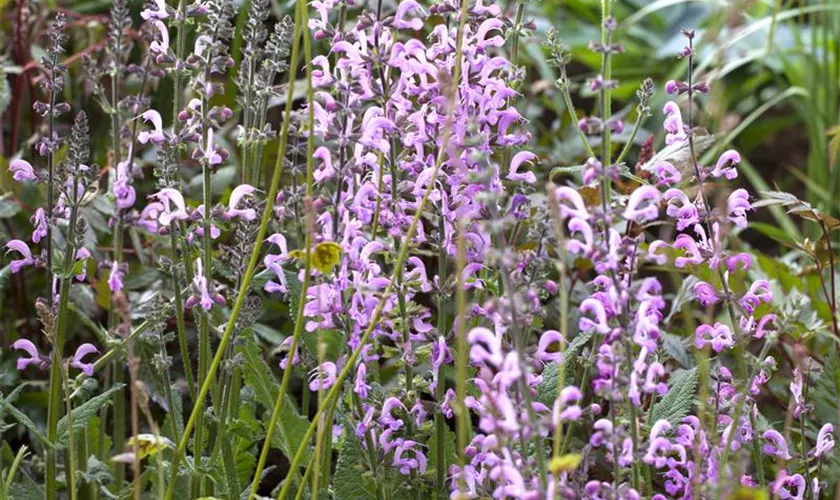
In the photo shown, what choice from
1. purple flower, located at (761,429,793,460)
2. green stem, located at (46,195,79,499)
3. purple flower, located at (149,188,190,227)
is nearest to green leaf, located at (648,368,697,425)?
purple flower, located at (761,429,793,460)

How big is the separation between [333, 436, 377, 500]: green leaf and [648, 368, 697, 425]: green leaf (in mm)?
400

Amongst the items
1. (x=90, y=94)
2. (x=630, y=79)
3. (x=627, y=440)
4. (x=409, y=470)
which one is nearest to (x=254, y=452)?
(x=409, y=470)

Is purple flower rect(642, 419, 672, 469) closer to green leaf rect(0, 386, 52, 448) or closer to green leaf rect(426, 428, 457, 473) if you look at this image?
green leaf rect(426, 428, 457, 473)

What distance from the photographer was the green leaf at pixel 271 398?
1.72 metres

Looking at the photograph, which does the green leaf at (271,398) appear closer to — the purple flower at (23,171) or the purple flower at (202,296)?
the purple flower at (202,296)

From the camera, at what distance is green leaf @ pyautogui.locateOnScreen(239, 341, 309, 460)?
5.66 feet

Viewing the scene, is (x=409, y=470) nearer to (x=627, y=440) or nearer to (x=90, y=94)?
(x=627, y=440)

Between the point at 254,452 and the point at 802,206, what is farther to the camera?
the point at 254,452

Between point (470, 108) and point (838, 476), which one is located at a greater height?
point (470, 108)

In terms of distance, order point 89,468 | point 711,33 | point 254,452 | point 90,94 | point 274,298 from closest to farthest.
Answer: point 711,33, point 89,468, point 254,452, point 274,298, point 90,94

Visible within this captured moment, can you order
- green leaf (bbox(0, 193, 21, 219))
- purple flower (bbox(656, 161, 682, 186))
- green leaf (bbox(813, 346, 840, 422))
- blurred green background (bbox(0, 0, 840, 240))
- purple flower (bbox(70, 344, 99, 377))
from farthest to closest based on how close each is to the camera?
blurred green background (bbox(0, 0, 840, 240)) → green leaf (bbox(0, 193, 21, 219)) → green leaf (bbox(813, 346, 840, 422)) → purple flower (bbox(70, 344, 99, 377)) → purple flower (bbox(656, 161, 682, 186))

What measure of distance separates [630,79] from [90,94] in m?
2.73

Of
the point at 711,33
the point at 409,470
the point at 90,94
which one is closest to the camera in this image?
the point at 711,33

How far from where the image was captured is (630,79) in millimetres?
5129
